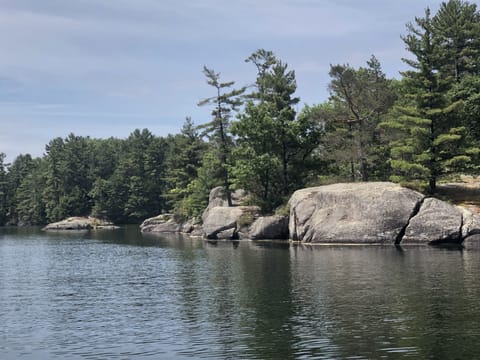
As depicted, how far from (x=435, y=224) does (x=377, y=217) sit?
15.5ft

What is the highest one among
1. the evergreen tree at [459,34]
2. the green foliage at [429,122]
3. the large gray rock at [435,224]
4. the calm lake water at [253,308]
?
the evergreen tree at [459,34]

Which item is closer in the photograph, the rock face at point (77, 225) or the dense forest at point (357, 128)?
the dense forest at point (357, 128)

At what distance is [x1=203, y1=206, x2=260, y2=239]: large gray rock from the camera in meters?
59.6

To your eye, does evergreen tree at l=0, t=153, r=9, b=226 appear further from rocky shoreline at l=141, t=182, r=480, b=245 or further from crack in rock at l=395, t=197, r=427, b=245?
crack in rock at l=395, t=197, r=427, b=245

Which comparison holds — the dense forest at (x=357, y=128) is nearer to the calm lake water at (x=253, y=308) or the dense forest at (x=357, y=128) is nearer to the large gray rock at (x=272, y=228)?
the large gray rock at (x=272, y=228)

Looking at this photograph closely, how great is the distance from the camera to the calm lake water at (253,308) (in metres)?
17.1

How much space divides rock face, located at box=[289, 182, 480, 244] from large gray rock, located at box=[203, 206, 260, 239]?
923 cm

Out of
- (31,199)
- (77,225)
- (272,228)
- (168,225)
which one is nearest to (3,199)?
(31,199)

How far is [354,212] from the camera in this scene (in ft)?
156

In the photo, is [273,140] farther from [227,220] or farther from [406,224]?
[406,224]

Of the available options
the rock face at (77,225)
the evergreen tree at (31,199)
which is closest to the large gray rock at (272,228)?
the rock face at (77,225)

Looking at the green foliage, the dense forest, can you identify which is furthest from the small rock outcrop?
the green foliage

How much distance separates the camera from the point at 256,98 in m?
64.1

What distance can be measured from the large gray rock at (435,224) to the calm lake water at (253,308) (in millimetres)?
3772
